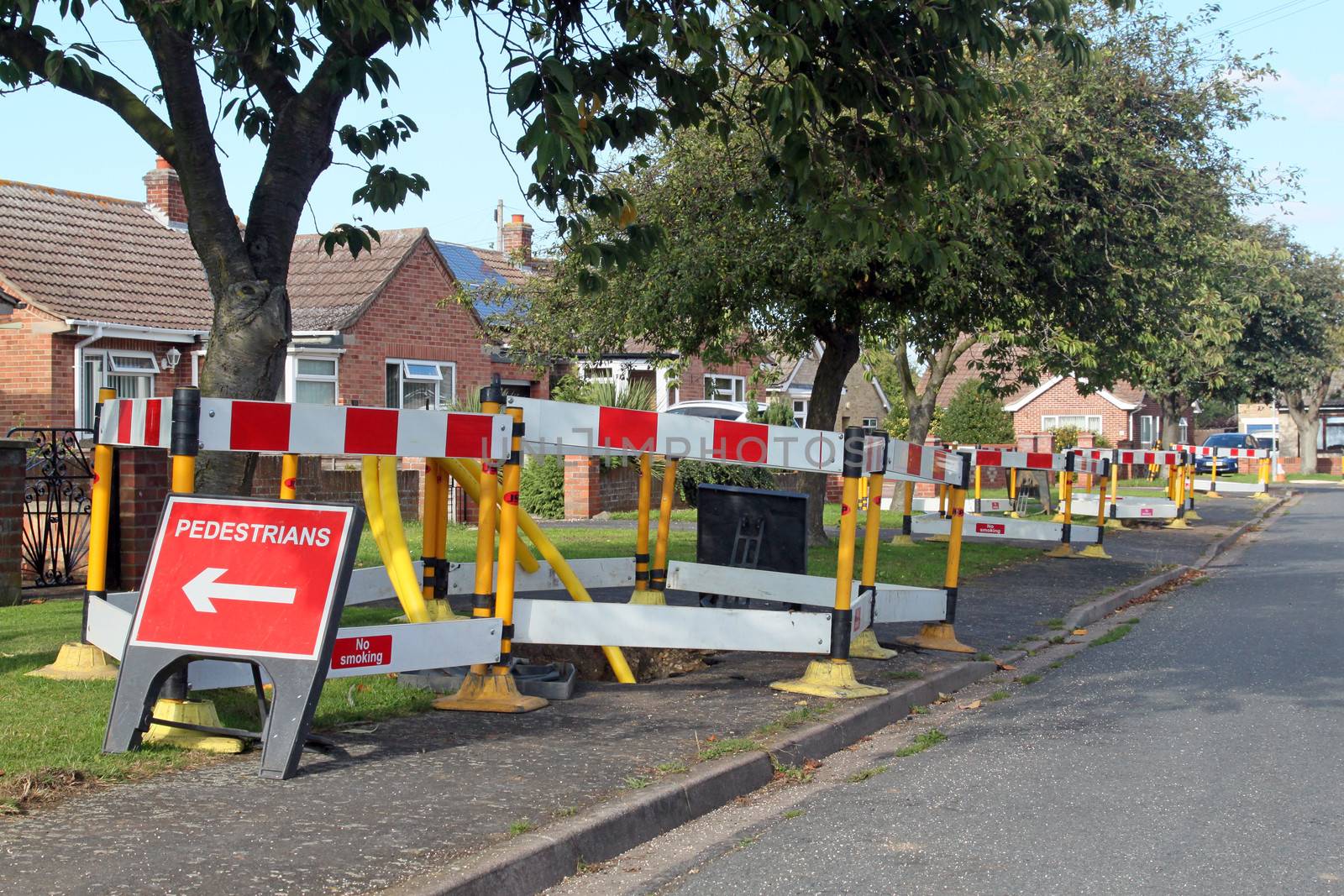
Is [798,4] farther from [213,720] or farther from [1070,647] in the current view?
[1070,647]

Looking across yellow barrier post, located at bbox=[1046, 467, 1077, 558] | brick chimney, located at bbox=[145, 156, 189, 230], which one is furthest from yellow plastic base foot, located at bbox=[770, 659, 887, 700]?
brick chimney, located at bbox=[145, 156, 189, 230]

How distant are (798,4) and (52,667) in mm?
5430

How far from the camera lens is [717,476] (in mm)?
21828

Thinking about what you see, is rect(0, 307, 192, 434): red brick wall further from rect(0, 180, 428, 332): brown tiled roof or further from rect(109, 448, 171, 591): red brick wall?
rect(109, 448, 171, 591): red brick wall

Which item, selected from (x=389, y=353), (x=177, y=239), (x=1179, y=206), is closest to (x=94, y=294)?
(x=177, y=239)

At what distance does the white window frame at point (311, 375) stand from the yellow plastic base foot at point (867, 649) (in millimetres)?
19560

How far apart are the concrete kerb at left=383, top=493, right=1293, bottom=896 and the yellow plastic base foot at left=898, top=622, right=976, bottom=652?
1.28 meters

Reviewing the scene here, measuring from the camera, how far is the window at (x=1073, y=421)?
6391 centimetres

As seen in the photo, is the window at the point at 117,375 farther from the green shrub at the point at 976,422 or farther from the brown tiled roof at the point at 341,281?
the green shrub at the point at 976,422

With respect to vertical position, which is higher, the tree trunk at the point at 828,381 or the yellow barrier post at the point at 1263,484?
the tree trunk at the point at 828,381

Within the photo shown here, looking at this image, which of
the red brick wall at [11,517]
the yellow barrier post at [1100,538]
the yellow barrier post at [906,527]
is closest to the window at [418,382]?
the yellow barrier post at [906,527]

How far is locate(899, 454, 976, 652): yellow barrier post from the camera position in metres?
9.49

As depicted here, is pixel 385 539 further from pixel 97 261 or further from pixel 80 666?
pixel 97 261

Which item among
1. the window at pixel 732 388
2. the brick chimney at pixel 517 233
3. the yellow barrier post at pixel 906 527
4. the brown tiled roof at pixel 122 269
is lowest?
the yellow barrier post at pixel 906 527
